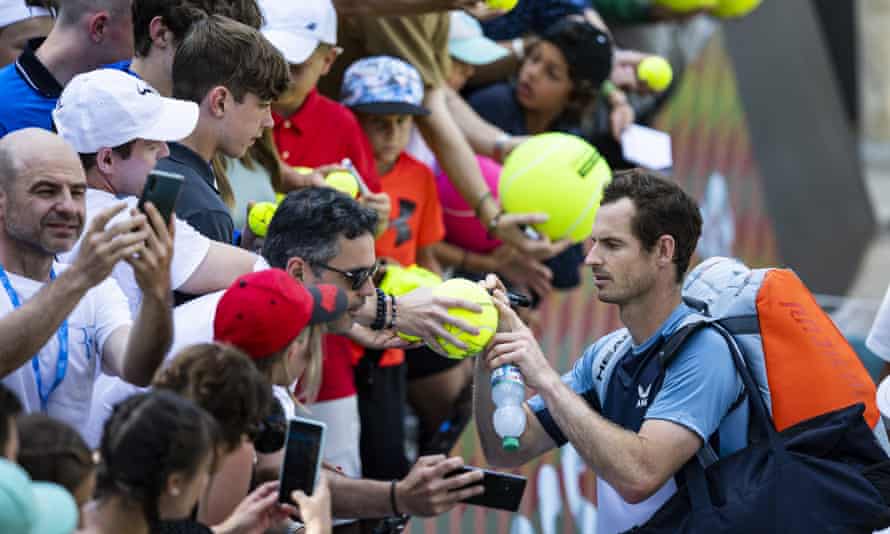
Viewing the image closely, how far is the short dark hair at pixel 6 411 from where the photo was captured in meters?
2.29

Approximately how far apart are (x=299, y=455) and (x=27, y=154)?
919 millimetres

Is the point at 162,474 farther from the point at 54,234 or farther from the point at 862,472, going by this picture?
the point at 862,472

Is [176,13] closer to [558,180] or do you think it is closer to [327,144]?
[327,144]

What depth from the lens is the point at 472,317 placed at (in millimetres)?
3537

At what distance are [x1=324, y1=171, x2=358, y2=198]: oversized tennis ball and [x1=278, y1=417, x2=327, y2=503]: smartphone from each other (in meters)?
1.65

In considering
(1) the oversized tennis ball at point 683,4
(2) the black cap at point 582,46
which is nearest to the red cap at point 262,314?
(2) the black cap at point 582,46

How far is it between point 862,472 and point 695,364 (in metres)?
0.49

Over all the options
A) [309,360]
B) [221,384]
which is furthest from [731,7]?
[221,384]

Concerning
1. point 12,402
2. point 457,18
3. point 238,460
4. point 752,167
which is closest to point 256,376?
point 238,460

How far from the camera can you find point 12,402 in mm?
2389

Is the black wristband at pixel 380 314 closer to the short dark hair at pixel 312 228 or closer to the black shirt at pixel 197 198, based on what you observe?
the short dark hair at pixel 312 228

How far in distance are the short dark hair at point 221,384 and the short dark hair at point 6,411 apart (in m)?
0.34

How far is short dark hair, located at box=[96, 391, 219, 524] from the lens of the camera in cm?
246

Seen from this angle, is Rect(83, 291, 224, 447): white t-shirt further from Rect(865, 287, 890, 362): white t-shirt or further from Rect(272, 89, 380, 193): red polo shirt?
Rect(865, 287, 890, 362): white t-shirt
